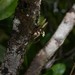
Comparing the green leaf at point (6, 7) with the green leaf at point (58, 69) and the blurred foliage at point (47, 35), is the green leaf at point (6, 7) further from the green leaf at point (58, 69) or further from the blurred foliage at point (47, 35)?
the green leaf at point (58, 69)

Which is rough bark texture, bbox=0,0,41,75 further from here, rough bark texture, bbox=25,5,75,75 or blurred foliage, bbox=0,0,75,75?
rough bark texture, bbox=25,5,75,75

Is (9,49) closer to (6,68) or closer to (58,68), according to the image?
(6,68)

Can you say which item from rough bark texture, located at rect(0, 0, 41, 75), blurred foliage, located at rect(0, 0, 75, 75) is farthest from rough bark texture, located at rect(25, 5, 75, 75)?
rough bark texture, located at rect(0, 0, 41, 75)

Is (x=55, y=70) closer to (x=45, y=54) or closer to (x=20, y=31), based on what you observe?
(x=45, y=54)

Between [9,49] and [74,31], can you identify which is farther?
[74,31]

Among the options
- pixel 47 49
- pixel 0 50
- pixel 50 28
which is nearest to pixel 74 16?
pixel 47 49

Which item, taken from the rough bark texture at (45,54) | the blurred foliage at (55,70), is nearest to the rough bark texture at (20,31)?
the rough bark texture at (45,54)
